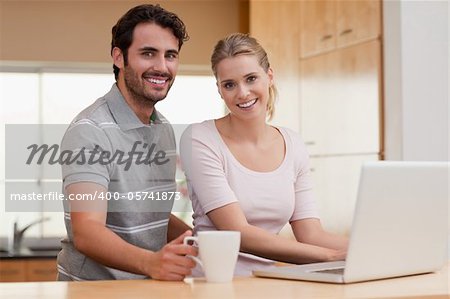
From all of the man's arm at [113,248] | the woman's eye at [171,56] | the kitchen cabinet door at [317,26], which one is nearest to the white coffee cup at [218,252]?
the man's arm at [113,248]

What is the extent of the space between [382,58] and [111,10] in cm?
268

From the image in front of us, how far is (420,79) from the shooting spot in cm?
403

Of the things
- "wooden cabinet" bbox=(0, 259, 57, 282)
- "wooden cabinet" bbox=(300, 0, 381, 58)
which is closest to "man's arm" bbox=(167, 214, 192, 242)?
"wooden cabinet" bbox=(300, 0, 381, 58)

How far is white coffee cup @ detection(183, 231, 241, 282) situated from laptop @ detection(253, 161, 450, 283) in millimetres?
154

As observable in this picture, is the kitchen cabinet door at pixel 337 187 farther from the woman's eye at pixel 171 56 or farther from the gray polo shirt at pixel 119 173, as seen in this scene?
the gray polo shirt at pixel 119 173

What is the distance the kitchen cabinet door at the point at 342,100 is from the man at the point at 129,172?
180 centimetres

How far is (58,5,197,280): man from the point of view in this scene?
2.17m

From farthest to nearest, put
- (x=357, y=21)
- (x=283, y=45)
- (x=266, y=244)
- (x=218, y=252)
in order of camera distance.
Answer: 1. (x=283, y=45)
2. (x=357, y=21)
3. (x=266, y=244)
4. (x=218, y=252)

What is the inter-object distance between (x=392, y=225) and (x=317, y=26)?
3116 millimetres

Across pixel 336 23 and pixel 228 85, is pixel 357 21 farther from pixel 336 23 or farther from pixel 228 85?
pixel 228 85

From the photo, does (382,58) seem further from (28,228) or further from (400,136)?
(28,228)

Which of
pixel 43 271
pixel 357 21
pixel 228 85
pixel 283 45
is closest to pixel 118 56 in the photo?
pixel 228 85

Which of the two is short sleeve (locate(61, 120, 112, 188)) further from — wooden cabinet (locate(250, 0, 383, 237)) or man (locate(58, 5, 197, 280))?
wooden cabinet (locate(250, 0, 383, 237))

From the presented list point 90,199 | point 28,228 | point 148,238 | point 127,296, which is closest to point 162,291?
point 127,296
